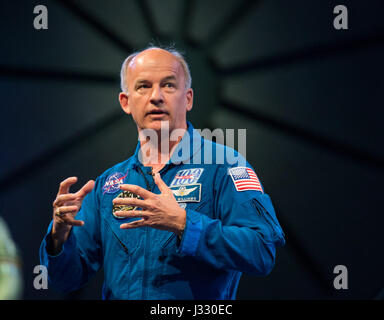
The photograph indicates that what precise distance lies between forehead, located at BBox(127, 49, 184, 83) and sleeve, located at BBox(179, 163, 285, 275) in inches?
16.0

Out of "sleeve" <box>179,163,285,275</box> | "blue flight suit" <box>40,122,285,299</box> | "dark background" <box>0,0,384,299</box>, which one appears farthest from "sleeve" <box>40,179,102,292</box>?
"dark background" <box>0,0,384,299</box>

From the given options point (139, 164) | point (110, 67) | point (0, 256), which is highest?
point (110, 67)

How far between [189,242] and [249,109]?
0.98 metres

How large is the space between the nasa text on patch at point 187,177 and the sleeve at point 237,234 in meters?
0.10

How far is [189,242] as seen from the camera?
0.89 metres

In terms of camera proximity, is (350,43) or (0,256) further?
(350,43)

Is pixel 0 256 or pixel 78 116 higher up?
pixel 78 116

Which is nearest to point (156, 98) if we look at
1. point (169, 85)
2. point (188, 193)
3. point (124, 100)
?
point (169, 85)

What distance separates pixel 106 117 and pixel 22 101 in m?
0.38

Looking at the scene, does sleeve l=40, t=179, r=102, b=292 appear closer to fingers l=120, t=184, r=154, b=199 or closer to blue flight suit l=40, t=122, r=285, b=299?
blue flight suit l=40, t=122, r=285, b=299
